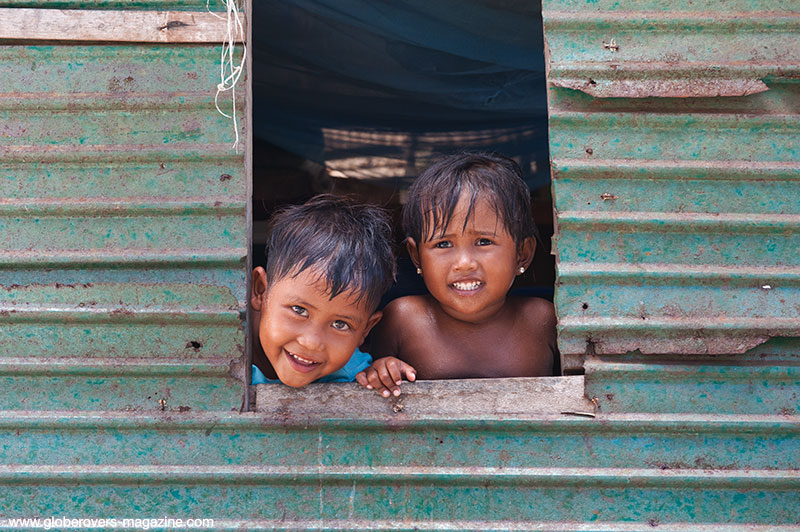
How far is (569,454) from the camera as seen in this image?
215 centimetres

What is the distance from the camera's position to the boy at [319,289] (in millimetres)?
2250

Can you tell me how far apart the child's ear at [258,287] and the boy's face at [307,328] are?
0.14 m

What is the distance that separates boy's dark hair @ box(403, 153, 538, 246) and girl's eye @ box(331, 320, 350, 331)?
18.4 inches

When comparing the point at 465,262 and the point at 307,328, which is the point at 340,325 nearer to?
the point at 307,328

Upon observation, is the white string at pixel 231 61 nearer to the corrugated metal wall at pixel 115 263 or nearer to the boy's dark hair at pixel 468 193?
the corrugated metal wall at pixel 115 263

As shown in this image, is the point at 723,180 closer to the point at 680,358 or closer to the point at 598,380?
the point at 680,358

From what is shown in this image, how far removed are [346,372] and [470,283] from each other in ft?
2.35

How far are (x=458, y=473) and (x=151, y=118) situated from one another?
155 cm

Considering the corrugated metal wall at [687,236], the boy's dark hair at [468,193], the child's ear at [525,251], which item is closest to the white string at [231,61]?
the boy's dark hair at [468,193]

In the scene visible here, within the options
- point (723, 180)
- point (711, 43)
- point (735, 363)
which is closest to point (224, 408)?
point (735, 363)

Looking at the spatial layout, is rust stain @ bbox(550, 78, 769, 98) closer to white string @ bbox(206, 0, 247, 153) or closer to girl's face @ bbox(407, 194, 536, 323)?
girl's face @ bbox(407, 194, 536, 323)

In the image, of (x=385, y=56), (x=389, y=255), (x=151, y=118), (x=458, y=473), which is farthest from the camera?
(x=385, y=56)

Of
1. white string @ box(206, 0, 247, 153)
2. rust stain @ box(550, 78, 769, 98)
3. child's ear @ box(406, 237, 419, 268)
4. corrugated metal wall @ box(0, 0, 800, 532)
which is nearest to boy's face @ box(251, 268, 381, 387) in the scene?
corrugated metal wall @ box(0, 0, 800, 532)

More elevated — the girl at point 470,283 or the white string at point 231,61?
the white string at point 231,61
